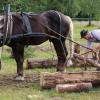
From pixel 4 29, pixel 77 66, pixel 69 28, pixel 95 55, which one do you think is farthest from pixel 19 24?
pixel 77 66

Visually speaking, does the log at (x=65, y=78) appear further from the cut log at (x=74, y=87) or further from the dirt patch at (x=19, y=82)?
the dirt patch at (x=19, y=82)

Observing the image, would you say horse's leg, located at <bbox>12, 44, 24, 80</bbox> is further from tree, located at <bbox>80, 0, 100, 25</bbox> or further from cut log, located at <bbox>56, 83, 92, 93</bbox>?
tree, located at <bbox>80, 0, 100, 25</bbox>

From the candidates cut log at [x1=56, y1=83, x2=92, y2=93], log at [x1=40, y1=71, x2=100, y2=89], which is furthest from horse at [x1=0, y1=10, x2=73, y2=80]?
cut log at [x1=56, y1=83, x2=92, y2=93]

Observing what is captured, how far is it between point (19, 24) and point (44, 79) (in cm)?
179

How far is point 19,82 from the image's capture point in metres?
10.4

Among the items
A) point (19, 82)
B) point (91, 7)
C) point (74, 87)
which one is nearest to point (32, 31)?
point (19, 82)

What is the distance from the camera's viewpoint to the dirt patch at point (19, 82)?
33.1 ft

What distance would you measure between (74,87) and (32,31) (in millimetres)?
2109

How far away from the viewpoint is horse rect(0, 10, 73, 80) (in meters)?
10.0

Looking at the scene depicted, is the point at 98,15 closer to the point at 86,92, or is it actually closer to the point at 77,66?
the point at 77,66

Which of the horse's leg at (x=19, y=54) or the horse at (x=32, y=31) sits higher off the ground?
the horse at (x=32, y=31)

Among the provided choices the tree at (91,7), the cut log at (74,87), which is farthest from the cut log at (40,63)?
the tree at (91,7)

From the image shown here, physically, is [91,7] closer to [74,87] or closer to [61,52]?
[61,52]

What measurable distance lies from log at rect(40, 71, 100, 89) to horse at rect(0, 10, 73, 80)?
1.39 meters
